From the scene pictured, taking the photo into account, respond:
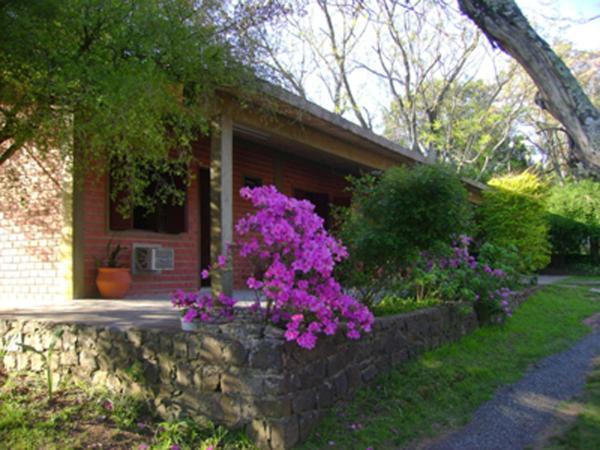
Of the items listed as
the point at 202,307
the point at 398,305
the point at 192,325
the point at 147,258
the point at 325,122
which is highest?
the point at 325,122

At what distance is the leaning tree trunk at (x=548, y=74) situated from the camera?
2.70m

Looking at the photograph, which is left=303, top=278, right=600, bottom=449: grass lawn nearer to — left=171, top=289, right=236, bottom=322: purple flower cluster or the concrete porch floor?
left=171, top=289, right=236, bottom=322: purple flower cluster

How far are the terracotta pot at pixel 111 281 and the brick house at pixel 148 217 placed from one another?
0.66 feet

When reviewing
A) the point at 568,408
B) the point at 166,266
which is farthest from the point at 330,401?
the point at 166,266

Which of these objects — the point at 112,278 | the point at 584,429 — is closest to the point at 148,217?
Answer: the point at 112,278

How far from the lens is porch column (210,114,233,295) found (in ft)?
21.8

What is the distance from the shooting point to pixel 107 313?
5871mm

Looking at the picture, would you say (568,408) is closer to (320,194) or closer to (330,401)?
(330,401)

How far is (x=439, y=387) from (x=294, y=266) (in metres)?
2.33

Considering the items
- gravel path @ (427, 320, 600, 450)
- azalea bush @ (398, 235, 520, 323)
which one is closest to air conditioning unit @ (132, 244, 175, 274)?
azalea bush @ (398, 235, 520, 323)

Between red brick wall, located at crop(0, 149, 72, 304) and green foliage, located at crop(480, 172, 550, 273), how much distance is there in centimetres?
1150

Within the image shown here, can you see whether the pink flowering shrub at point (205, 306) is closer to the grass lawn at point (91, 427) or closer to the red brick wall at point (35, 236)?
the grass lawn at point (91, 427)

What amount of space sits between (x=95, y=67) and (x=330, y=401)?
3.40m

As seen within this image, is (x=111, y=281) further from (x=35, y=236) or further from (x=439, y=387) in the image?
(x=439, y=387)
